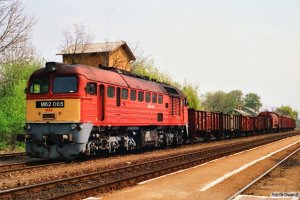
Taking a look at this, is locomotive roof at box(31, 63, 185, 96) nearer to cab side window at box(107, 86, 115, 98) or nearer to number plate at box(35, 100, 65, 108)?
cab side window at box(107, 86, 115, 98)

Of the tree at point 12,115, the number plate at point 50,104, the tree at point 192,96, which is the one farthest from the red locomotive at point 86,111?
the tree at point 192,96

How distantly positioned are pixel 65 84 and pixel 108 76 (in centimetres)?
263

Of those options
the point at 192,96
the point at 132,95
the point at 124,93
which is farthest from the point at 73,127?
the point at 192,96

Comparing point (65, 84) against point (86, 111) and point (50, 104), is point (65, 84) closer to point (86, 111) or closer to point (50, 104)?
point (50, 104)

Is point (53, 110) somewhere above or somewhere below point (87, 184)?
above

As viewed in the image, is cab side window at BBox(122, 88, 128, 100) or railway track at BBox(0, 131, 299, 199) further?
cab side window at BBox(122, 88, 128, 100)

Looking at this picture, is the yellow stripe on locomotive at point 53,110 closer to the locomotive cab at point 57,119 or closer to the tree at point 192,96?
the locomotive cab at point 57,119

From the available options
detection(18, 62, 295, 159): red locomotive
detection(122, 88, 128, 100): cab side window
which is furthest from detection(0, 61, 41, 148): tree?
detection(122, 88, 128, 100): cab side window

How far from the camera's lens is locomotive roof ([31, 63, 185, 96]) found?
58.4ft

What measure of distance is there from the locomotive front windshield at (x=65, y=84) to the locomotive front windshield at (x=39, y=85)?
1.39ft

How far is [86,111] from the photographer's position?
17.5m

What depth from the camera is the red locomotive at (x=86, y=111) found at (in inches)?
677

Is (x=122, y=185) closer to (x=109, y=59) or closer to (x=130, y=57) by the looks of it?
(x=109, y=59)

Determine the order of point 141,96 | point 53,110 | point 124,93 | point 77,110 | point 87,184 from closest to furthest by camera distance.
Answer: point 87,184, point 77,110, point 53,110, point 124,93, point 141,96
